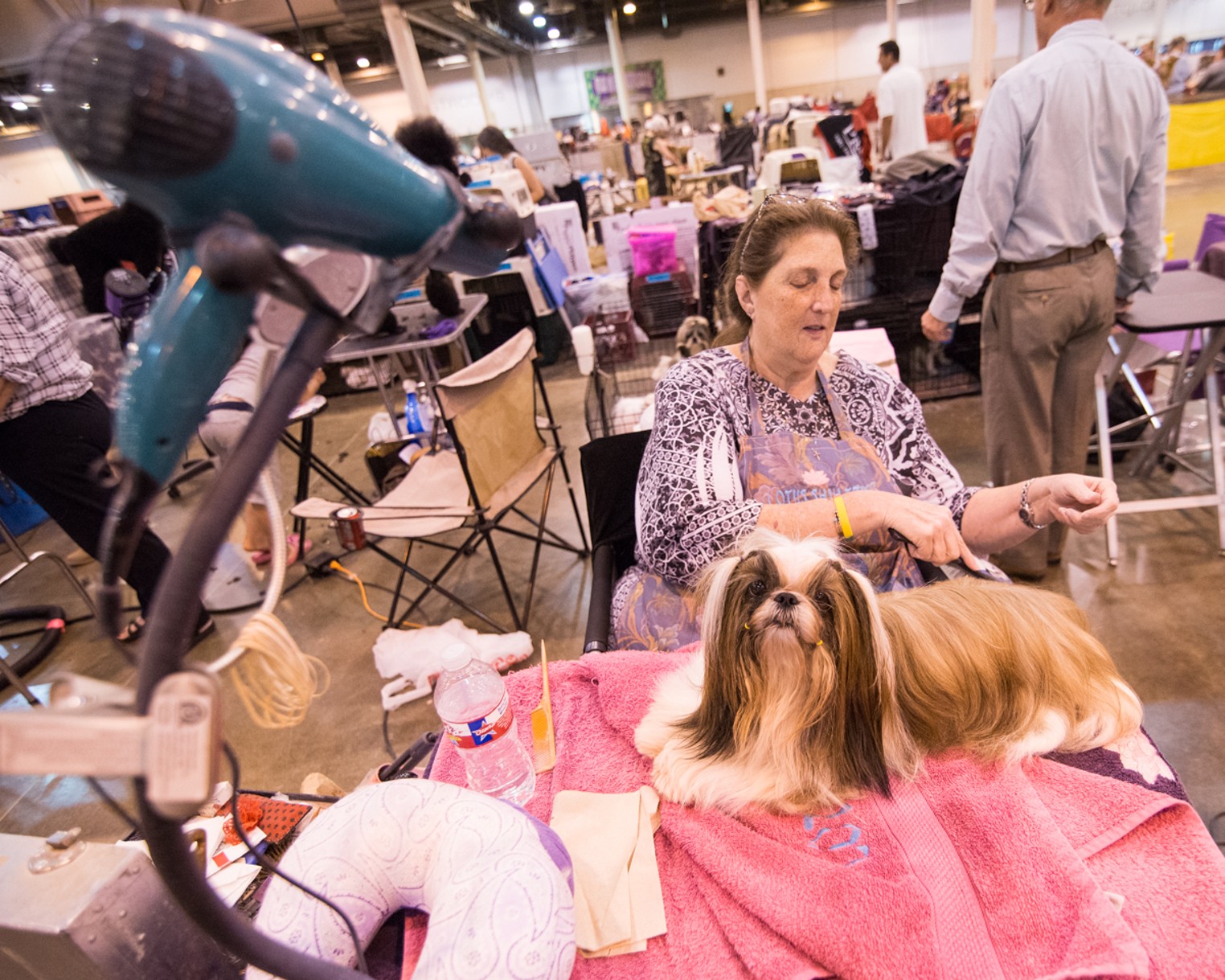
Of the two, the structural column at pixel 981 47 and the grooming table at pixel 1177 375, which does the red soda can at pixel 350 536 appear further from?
the structural column at pixel 981 47

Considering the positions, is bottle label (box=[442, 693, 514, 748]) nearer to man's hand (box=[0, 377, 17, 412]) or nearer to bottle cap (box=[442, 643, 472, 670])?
bottle cap (box=[442, 643, 472, 670])

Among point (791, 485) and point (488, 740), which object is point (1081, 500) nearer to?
point (791, 485)

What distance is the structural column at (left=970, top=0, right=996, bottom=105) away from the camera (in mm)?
7027

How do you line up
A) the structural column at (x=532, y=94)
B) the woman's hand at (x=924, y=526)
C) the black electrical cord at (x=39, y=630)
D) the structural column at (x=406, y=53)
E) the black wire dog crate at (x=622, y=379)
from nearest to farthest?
the woman's hand at (x=924, y=526) → the black wire dog crate at (x=622, y=379) → the black electrical cord at (x=39, y=630) → the structural column at (x=406, y=53) → the structural column at (x=532, y=94)

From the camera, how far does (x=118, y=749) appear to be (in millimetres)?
368

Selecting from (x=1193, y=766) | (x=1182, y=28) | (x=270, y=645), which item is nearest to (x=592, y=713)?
(x=270, y=645)

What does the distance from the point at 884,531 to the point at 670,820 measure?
79 cm

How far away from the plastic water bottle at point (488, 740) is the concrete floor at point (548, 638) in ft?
4.60

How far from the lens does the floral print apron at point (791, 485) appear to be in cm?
153

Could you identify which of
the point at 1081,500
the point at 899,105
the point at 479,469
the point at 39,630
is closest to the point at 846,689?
the point at 1081,500

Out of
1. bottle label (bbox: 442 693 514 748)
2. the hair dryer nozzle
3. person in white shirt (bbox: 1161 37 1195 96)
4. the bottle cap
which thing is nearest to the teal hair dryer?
the hair dryer nozzle

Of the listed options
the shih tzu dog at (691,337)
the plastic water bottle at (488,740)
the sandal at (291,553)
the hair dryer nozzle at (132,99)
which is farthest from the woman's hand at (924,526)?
the sandal at (291,553)

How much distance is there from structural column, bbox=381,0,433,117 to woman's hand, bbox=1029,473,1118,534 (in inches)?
392

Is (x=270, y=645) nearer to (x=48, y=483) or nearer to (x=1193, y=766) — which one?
(x=1193, y=766)
